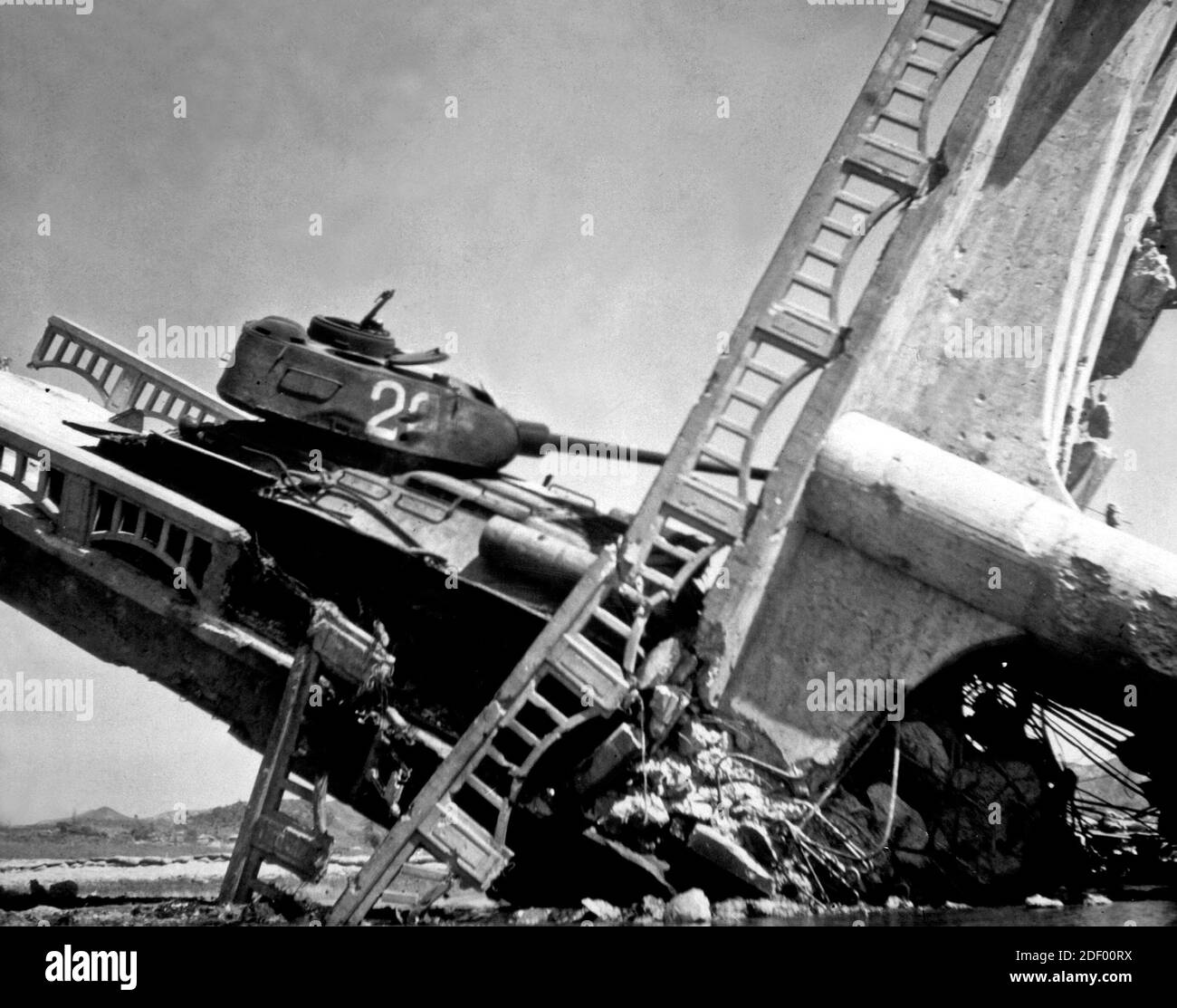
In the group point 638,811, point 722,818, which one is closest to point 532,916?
point 638,811

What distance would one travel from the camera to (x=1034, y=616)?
7156 millimetres

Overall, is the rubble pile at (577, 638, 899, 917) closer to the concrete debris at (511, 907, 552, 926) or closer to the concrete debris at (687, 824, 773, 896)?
the concrete debris at (687, 824, 773, 896)

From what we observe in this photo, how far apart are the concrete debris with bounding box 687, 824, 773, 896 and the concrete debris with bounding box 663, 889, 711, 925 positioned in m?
0.26

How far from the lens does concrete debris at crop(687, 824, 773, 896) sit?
718cm

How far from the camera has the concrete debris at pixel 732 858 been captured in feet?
23.5

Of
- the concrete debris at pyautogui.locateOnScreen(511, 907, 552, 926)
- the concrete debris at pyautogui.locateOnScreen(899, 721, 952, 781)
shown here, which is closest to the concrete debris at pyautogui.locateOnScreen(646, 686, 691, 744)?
the concrete debris at pyautogui.locateOnScreen(511, 907, 552, 926)

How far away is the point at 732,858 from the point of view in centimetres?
719

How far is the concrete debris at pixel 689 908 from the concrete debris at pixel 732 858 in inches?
10.0

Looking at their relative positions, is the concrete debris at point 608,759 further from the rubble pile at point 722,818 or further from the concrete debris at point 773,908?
the concrete debris at point 773,908

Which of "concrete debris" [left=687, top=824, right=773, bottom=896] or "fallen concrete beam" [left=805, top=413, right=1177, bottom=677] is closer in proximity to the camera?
"fallen concrete beam" [left=805, top=413, right=1177, bottom=677]

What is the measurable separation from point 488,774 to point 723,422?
321 centimetres

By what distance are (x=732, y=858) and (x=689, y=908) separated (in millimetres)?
453
